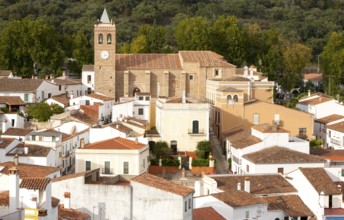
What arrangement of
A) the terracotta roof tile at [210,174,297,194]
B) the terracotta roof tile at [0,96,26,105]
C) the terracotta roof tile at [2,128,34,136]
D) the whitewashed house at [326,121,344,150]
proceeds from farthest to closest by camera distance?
the terracotta roof tile at [0,96,26,105] → the whitewashed house at [326,121,344,150] → the terracotta roof tile at [2,128,34,136] → the terracotta roof tile at [210,174,297,194]

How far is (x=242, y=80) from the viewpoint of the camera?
52.2 meters

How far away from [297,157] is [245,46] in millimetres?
32022

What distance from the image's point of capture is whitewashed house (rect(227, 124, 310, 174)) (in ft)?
124

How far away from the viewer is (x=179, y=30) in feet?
236

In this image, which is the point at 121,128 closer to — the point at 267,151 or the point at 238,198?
the point at 267,151

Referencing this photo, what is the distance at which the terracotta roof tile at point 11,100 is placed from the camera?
2050 inches

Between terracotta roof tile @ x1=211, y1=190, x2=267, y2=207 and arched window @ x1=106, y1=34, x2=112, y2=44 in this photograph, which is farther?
arched window @ x1=106, y1=34, x2=112, y2=44

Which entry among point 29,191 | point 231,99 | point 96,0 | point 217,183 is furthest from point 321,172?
point 96,0

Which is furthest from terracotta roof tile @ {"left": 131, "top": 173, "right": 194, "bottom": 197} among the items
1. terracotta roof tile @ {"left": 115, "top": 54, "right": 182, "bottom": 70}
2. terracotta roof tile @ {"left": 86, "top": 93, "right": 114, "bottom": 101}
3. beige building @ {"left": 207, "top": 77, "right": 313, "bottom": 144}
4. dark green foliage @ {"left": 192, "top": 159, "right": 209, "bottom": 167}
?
terracotta roof tile @ {"left": 115, "top": 54, "right": 182, "bottom": 70}

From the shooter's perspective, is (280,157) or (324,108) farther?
(324,108)

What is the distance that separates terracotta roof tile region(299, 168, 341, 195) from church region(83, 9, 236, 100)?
21.5 meters

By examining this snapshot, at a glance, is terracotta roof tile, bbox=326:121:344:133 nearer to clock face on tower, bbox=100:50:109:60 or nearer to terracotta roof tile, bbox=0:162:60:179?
clock face on tower, bbox=100:50:109:60

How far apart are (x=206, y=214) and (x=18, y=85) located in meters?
29.7

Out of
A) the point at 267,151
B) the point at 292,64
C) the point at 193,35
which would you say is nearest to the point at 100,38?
the point at 193,35
